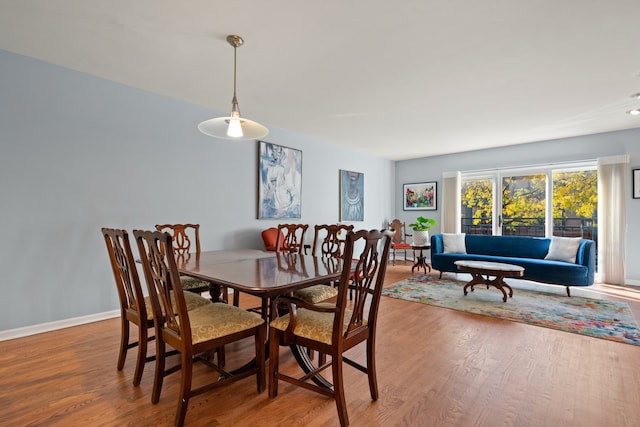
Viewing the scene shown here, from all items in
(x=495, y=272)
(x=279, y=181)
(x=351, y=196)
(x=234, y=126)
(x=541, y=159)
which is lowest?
(x=495, y=272)

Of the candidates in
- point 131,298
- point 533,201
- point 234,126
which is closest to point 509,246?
point 533,201

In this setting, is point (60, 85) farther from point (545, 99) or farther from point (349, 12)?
point (545, 99)

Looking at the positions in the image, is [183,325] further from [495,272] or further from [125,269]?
[495,272]

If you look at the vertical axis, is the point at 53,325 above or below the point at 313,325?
below

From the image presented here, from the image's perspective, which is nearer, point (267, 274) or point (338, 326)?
point (338, 326)

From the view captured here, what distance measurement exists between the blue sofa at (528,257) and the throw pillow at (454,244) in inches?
2.6

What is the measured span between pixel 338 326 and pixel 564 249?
4598 mm

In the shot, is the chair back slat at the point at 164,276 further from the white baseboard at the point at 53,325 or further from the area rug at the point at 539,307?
the area rug at the point at 539,307

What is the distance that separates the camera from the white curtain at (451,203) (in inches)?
256

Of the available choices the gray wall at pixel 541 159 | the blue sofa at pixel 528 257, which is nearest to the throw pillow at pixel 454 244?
the blue sofa at pixel 528 257

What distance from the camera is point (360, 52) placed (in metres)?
2.59

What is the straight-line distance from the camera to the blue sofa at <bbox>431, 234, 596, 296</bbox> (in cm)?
412

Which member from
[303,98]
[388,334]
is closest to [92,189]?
[303,98]

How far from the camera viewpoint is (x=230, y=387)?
1896 millimetres
